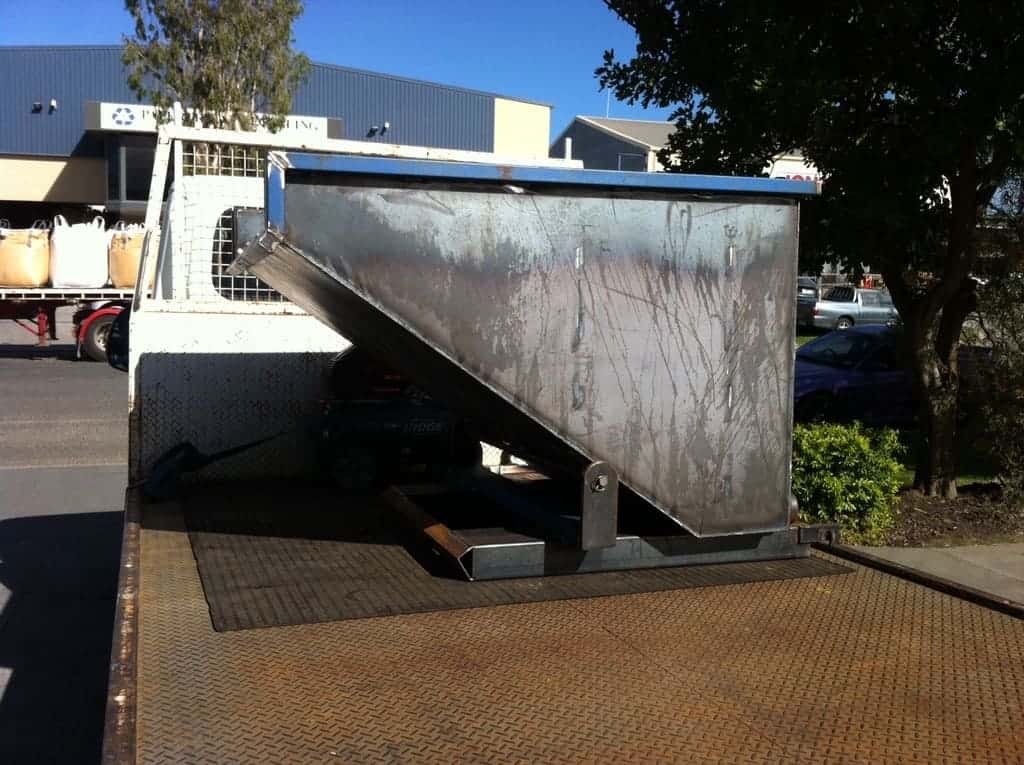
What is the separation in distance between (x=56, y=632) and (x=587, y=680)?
150 inches

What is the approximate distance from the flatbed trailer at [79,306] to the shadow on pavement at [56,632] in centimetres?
1253

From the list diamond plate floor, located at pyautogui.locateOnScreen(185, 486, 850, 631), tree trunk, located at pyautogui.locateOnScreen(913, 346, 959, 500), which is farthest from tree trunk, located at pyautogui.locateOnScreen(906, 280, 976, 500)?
diamond plate floor, located at pyautogui.locateOnScreen(185, 486, 850, 631)

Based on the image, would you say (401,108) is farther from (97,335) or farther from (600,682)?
(600,682)

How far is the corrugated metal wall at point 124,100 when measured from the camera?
113ft

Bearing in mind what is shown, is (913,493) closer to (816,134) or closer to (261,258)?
(816,134)

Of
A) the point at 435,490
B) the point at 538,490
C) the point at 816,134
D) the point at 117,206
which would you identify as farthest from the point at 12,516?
the point at 117,206

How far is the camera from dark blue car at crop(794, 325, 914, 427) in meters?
12.5

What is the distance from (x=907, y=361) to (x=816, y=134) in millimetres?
1961

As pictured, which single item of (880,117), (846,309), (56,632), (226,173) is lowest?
(56,632)

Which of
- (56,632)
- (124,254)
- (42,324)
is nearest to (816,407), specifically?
(56,632)

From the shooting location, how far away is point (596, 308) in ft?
13.7

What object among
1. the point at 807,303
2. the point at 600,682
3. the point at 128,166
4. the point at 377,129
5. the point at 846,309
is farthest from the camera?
the point at 377,129

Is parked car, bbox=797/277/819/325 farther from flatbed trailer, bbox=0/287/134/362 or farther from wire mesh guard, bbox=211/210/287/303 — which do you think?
wire mesh guard, bbox=211/210/287/303

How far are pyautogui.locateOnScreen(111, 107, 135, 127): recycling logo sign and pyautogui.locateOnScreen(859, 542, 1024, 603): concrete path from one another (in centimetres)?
3208
